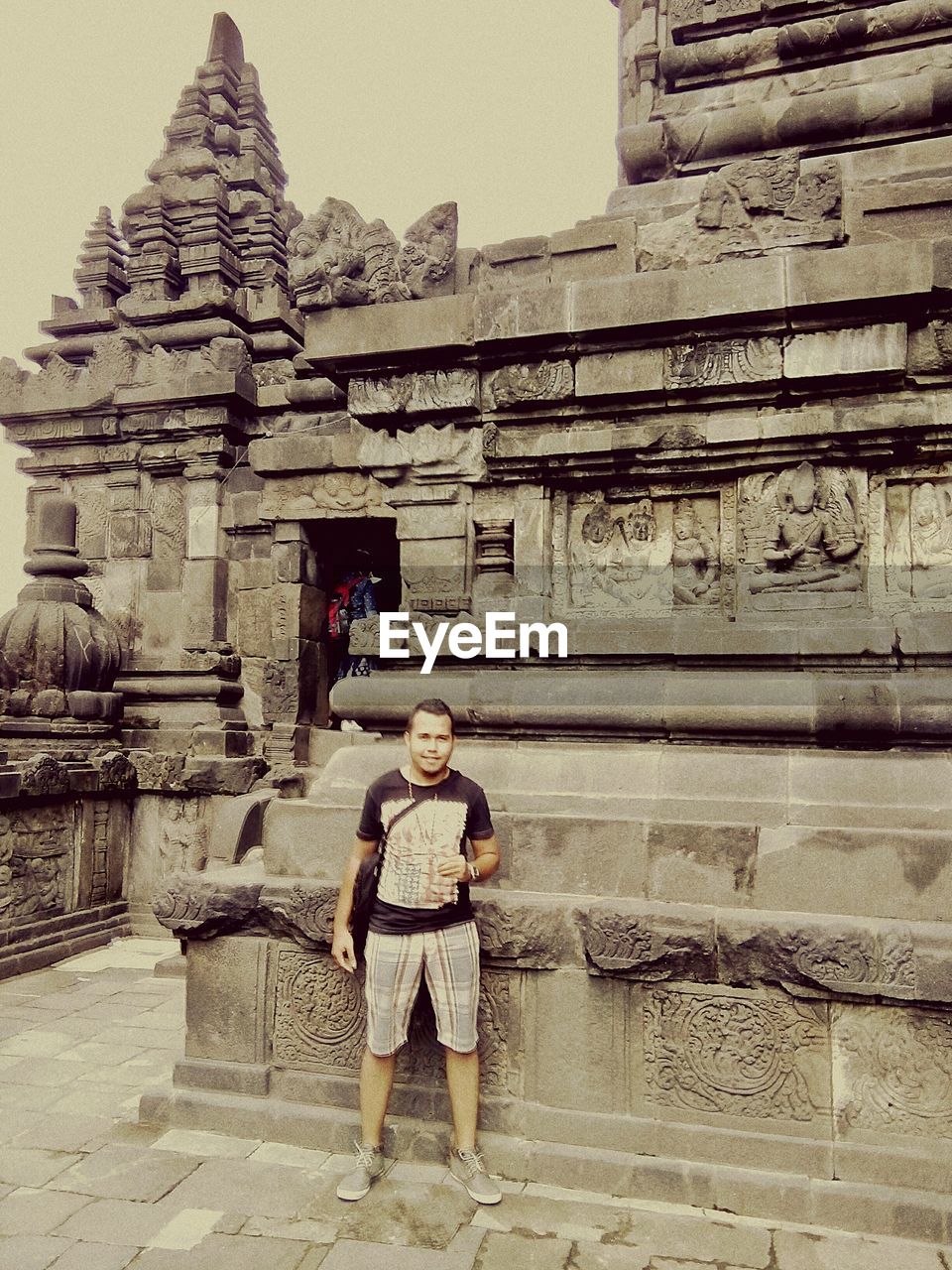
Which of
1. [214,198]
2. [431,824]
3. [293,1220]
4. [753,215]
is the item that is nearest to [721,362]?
[753,215]

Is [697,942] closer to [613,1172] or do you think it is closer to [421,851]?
[613,1172]

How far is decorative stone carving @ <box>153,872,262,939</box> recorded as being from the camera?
13.4 feet

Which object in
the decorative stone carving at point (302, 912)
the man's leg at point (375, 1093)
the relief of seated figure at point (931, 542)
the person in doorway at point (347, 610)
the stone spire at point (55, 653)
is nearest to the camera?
the man's leg at point (375, 1093)

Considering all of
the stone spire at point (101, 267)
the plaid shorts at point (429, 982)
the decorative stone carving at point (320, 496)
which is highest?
the stone spire at point (101, 267)

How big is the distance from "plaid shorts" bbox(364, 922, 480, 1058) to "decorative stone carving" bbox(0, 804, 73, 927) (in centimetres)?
482

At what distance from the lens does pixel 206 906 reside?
4.10 m

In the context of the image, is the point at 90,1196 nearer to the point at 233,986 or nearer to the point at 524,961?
the point at 233,986

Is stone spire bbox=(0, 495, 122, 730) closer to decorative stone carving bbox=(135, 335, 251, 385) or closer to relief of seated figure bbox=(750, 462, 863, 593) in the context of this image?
decorative stone carving bbox=(135, 335, 251, 385)

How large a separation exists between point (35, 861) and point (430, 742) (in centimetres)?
532

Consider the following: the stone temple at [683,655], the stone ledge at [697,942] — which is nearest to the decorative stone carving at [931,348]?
the stone temple at [683,655]

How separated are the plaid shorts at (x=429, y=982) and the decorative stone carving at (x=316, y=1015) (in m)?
0.48

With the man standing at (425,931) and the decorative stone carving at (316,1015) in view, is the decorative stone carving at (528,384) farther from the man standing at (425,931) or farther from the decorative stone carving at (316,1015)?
the decorative stone carving at (316,1015)

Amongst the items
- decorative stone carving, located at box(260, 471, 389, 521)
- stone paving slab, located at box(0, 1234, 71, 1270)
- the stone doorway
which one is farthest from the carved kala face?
the stone doorway

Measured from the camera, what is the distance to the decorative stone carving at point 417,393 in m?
4.79
